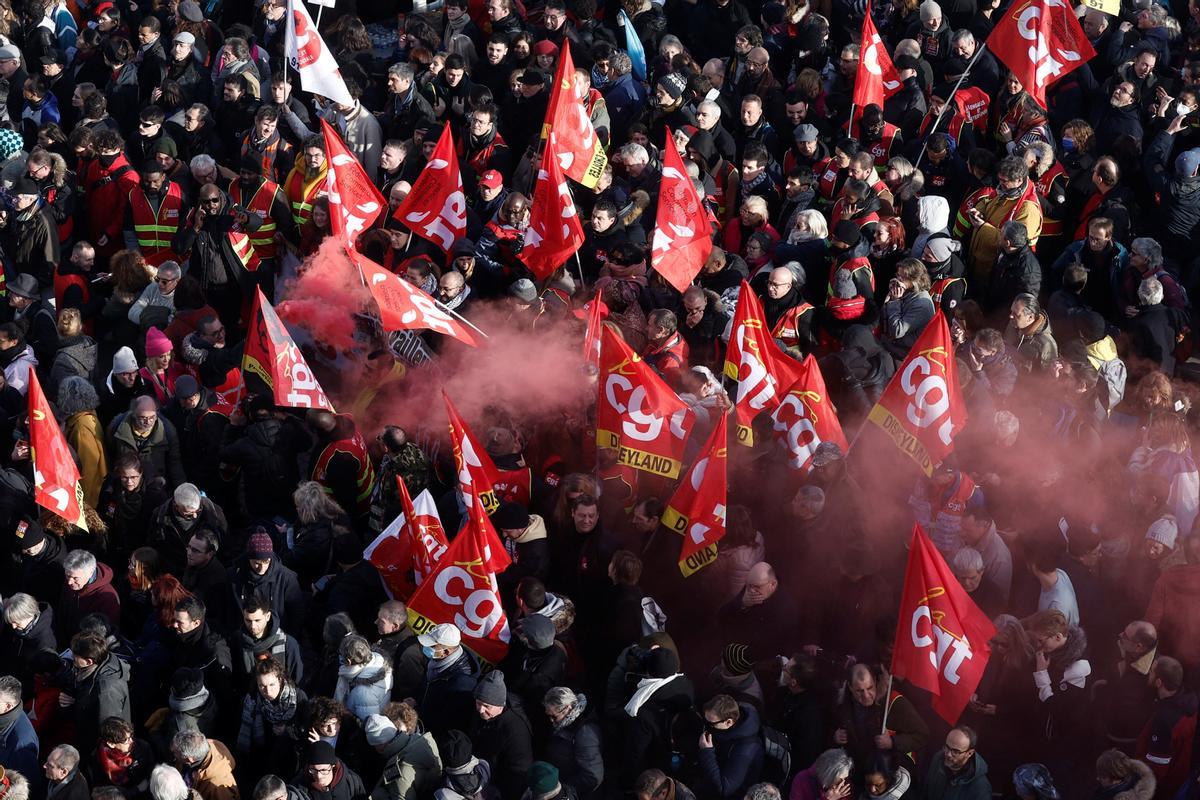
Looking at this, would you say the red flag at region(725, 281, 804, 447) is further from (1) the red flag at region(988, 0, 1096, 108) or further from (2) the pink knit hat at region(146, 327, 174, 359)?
(2) the pink knit hat at region(146, 327, 174, 359)

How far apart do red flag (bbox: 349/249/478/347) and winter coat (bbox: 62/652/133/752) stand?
280cm

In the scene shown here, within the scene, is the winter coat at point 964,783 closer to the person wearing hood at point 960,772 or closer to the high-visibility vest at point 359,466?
the person wearing hood at point 960,772

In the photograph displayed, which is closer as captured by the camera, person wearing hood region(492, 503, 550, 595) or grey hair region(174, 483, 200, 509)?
person wearing hood region(492, 503, 550, 595)

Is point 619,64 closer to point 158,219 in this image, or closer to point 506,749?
point 158,219

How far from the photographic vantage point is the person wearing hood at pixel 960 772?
333 inches

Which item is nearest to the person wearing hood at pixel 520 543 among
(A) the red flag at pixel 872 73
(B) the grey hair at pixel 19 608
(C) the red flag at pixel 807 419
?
(C) the red flag at pixel 807 419

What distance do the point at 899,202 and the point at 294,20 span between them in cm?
478

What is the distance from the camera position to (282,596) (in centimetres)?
990

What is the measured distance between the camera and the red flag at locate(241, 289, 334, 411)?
1070cm

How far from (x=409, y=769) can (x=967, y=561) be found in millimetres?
3175

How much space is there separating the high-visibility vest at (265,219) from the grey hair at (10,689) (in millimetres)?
5029

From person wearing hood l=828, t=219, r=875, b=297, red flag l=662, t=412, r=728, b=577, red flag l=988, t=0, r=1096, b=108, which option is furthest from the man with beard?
red flag l=988, t=0, r=1096, b=108

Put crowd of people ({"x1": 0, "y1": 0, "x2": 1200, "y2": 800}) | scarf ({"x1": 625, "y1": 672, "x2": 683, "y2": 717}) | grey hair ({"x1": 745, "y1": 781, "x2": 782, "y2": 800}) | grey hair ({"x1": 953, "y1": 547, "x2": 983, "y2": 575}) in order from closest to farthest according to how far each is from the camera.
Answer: grey hair ({"x1": 745, "y1": 781, "x2": 782, "y2": 800}) < crowd of people ({"x1": 0, "y1": 0, "x2": 1200, "y2": 800}) < scarf ({"x1": 625, "y1": 672, "x2": 683, "y2": 717}) < grey hair ({"x1": 953, "y1": 547, "x2": 983, "y2": 575})

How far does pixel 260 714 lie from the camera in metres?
9.07
